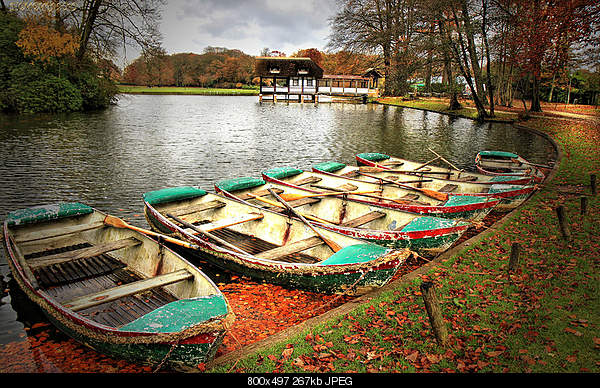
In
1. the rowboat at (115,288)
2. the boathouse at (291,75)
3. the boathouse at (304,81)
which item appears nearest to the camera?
the rowboat at (115,288)

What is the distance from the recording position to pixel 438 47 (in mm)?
31203

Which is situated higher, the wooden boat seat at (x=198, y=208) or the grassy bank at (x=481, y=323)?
the wooden boat seat at (x=198, y=208)

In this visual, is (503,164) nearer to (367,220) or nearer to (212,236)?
(367,220)

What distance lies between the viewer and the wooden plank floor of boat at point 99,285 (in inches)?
232

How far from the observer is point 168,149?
21625mm

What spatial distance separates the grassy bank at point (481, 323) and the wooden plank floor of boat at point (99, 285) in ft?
6.46

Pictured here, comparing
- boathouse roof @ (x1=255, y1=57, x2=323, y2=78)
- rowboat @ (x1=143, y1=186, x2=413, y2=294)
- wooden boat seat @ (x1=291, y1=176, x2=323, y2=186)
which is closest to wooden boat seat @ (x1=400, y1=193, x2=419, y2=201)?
wooden boat seat @ (x1=291, y1=176, x2=323, y2=186)

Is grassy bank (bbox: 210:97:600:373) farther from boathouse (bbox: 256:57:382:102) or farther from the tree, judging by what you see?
boathouse (bbox: 256:57:382:102)

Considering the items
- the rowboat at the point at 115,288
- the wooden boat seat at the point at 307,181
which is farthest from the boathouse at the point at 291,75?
the rowboat at the point at 115,288

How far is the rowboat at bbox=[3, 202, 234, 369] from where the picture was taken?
15.0 ft

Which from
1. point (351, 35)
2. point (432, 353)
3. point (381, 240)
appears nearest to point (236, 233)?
point (381, 240)

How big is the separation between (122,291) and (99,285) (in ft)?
5.24

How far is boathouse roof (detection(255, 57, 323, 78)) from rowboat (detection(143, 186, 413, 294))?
51496 millimetres

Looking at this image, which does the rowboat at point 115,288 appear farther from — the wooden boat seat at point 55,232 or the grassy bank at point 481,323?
the grassy bank at point 481,323
